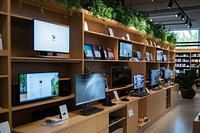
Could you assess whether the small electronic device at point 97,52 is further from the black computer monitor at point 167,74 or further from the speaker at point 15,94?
the black computer monitor at point 167,74

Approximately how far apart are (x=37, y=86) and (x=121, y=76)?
2.41 metres

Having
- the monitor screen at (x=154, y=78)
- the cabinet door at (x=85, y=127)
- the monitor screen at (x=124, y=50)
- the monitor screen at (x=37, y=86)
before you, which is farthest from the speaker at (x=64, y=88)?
the monitor screen at (x=154, y=78)

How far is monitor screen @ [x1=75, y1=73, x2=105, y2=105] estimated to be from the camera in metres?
3.19

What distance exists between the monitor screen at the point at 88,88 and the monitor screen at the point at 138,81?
179 centimetres

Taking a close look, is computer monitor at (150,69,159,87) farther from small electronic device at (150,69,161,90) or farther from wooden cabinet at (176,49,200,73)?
wooden cabinet at (176,49,200,73)

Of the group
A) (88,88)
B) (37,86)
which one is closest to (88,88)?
(88,88)

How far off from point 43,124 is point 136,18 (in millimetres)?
3634

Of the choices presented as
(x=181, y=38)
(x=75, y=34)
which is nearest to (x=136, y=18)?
(x=75, y=34)

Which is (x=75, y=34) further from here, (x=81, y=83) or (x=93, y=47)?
(x=81, y=83)

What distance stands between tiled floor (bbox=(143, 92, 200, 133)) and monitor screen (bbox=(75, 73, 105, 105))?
6.68 ft

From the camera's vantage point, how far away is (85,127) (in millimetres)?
2961

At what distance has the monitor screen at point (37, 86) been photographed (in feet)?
8.45

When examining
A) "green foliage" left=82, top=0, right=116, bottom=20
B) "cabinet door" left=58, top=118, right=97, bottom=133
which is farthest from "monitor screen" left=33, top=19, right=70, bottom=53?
"cabinet door" left=58, top=118, right=97, bottom=133

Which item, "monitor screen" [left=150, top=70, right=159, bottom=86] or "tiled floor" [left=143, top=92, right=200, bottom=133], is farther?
"monitor screen" [left=150, top=70, right=159, bottom=86]
